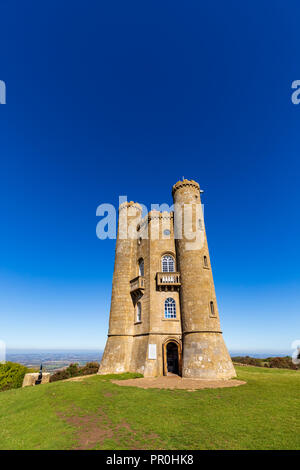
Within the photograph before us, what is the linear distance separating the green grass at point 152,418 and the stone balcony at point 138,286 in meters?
11.6

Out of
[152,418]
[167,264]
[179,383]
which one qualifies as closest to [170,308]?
[167,264]

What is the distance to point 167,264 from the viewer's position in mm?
29062

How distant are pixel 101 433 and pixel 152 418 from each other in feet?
9.07

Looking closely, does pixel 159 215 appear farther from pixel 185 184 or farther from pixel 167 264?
pixel 167 264

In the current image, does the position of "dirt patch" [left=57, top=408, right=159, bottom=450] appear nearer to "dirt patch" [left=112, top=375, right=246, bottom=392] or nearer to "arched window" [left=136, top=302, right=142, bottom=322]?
"dirt patch" [left=112, top=375, right=246, bottom=392]

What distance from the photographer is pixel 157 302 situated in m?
26.6

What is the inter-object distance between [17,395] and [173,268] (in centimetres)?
1897

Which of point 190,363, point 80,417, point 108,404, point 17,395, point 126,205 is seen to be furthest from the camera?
point 126,205

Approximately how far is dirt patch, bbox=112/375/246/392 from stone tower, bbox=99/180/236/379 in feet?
4.05

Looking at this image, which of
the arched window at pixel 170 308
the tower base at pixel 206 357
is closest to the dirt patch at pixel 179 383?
the tower base at pixel 206 357

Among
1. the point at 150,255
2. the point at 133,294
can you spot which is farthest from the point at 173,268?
the point at 133,294

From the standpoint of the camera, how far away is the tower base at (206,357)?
71.3 ft

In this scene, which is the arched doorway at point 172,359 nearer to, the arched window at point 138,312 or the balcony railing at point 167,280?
the arched window at point 138,312
